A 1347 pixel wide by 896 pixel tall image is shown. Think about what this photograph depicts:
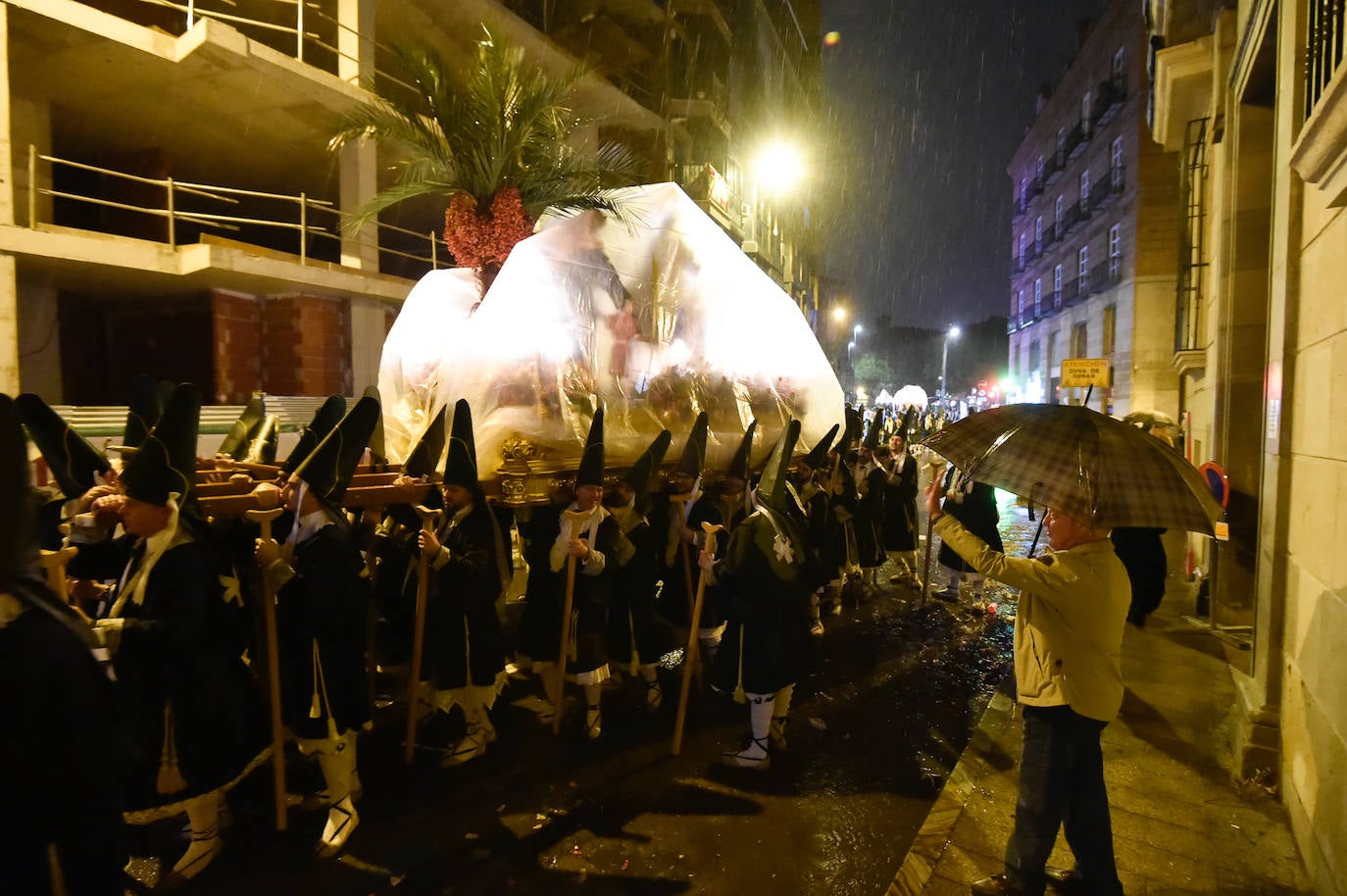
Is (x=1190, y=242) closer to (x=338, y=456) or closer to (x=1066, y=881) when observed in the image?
(x=1066, y=881)

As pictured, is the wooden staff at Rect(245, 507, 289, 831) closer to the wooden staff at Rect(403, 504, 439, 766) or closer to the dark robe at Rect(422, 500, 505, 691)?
the wooden staff at Rect(403, 504, 439, 766)

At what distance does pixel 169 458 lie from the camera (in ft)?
10.3

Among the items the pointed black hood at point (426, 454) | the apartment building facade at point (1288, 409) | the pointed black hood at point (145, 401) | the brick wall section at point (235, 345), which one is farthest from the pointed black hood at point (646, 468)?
the brick wall section at point (235, 345)

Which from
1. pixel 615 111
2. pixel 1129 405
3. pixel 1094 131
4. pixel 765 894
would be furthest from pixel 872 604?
pixel 1094 131

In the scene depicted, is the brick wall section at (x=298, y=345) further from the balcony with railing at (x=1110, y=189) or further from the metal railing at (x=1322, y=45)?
the balcony with railing at (x=1110, y=189)

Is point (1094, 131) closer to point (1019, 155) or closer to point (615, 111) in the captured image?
point (1019, 155)

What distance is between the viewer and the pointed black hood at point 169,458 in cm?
310

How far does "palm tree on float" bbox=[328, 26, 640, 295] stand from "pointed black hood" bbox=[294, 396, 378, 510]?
336 cm

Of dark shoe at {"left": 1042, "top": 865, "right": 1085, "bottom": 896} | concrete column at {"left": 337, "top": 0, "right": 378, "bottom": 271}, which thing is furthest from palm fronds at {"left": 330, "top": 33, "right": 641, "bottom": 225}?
dark shoe at {"left": 1042, "top": 865, "right": 1085, "bottom": 896}

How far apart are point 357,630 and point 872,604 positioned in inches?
253

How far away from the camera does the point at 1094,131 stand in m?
28.3

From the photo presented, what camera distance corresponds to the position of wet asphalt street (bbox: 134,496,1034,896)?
11.5 ft

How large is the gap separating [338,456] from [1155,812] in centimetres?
494

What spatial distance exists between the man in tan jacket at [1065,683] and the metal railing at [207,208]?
9.90 meters
